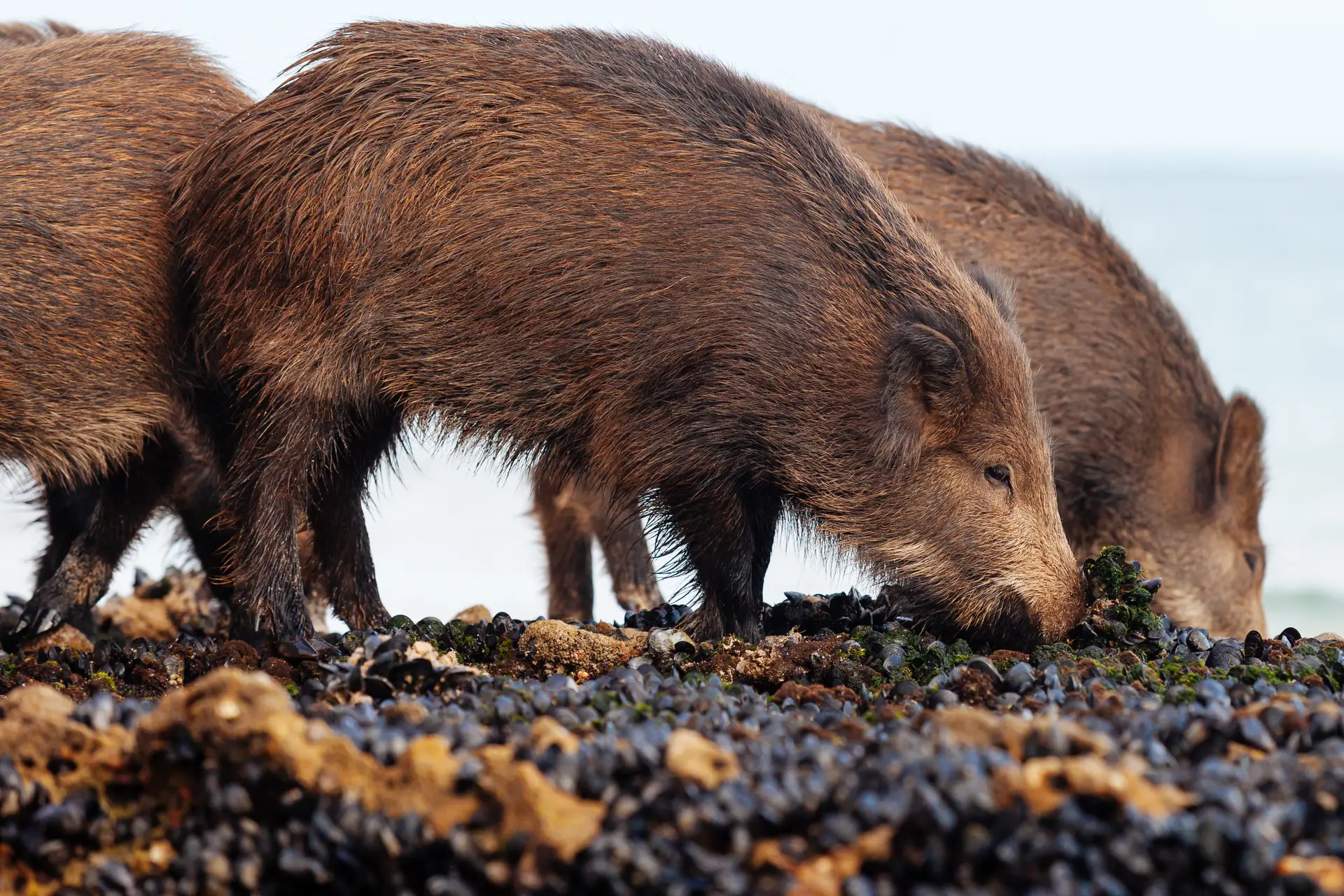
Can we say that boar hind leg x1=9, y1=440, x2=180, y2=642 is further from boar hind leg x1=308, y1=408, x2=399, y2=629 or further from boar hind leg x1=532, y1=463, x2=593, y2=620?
boar hind leg x1=532, y1=463, x2=593, y2=620

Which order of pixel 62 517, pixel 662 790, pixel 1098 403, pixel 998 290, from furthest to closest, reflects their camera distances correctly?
pixel 1098 403 < pixel 62 517 < pixel 998 290 < pixel 662 790

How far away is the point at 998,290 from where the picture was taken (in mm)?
6512

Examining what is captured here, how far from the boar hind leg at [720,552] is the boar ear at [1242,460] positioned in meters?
4.26

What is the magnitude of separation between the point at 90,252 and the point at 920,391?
3216 millimetres

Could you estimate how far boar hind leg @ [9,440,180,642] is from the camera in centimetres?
702

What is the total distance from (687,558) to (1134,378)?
416 cm

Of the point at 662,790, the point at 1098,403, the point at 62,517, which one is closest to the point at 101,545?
the point at 62,517

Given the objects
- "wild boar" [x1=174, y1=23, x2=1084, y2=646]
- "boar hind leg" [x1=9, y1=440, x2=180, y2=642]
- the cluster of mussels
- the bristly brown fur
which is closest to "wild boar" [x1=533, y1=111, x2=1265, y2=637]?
the bristly brown fur

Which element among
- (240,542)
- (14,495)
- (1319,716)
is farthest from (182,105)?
(1319,716)

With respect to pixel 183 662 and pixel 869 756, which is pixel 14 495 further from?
pixel 869 756

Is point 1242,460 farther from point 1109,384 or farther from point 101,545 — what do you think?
point 101,545

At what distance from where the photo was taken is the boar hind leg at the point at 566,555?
9164 mm

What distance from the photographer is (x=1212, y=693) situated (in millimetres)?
4273

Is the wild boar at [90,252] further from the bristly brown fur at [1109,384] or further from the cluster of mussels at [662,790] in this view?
the bristly brown fur at [1109,384]
